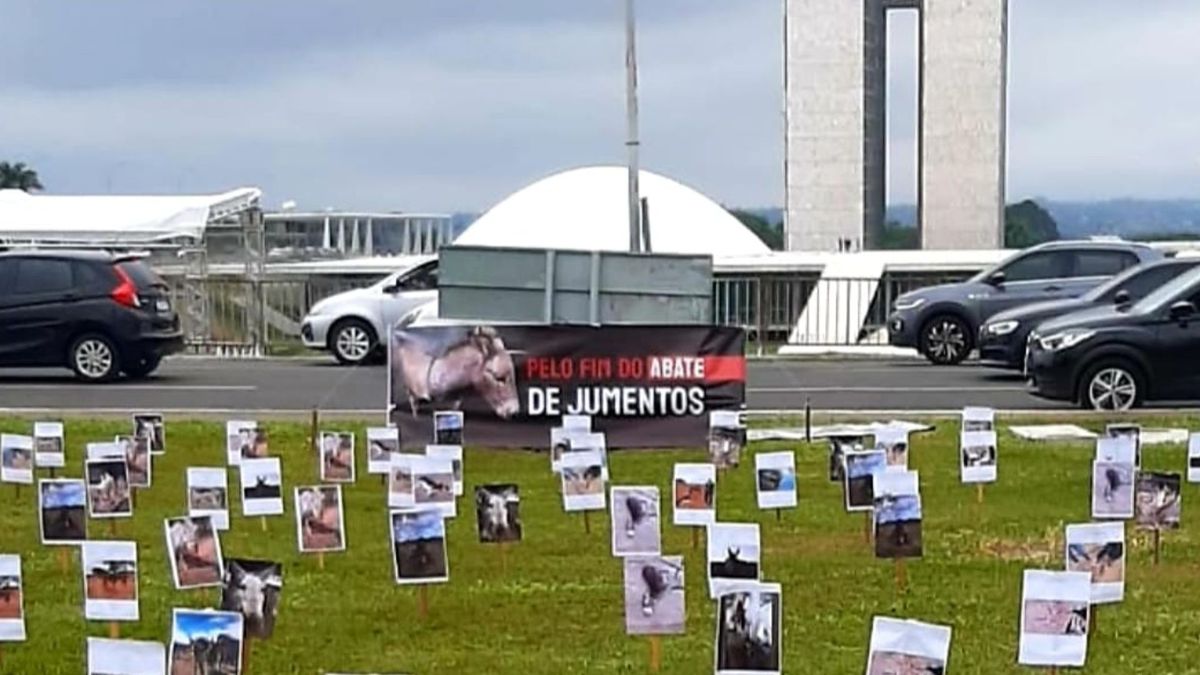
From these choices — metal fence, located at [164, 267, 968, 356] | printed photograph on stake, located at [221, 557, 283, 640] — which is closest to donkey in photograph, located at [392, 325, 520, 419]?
printed photograph on stake, located at [221, 557, 283, 640]

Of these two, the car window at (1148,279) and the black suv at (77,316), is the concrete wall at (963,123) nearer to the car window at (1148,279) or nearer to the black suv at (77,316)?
the car window at (1148,279)

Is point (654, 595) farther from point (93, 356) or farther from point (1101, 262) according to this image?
point (1101, 262)

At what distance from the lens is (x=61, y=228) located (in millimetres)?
39312

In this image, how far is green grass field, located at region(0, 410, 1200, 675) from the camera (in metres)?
7.94

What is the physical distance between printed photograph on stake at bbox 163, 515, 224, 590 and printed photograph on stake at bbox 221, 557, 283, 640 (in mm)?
696

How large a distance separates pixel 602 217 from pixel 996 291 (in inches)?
1521

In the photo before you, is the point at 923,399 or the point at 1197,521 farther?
the point at 923,399

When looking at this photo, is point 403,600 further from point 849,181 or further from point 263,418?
point 849,181

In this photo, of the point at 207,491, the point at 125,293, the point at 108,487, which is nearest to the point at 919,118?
the point at 125,293

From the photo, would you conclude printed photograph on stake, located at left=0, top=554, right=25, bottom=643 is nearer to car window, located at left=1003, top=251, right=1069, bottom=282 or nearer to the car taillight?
the car taillight

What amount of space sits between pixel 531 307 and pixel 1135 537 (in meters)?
10.8

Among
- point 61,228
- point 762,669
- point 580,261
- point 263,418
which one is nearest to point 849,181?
point 61,228

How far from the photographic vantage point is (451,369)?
15.7 metres

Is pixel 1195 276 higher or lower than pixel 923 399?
higher
